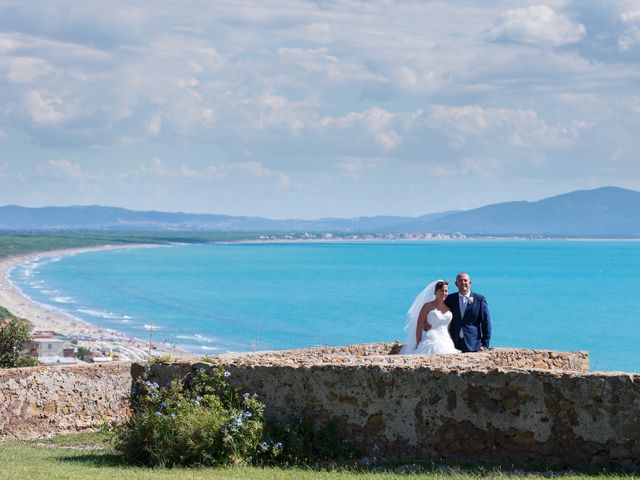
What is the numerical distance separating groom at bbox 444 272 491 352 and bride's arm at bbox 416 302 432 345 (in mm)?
329

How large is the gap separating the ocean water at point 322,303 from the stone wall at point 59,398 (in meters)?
34.4

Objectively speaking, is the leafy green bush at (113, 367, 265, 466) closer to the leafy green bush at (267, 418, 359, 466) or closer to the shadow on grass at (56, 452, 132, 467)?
the shadow on grass at (56, 452, 132, 467)

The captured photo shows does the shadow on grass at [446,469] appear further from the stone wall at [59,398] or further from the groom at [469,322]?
the groom at [469,322]

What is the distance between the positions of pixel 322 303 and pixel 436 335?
340ft

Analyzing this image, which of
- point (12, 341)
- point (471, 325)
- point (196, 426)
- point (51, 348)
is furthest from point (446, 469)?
point (51, 348)

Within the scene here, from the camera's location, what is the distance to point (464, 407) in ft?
34.1

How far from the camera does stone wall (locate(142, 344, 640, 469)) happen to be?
9.91m

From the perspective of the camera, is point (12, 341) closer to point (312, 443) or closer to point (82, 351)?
point (312, 443)

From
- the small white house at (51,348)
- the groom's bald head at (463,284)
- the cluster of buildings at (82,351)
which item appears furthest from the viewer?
the small white house at (51,348)

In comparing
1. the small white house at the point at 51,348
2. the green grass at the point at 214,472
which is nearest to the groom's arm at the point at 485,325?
the green grass at the point at 214,472

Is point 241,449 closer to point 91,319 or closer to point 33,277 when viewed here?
point 91,319

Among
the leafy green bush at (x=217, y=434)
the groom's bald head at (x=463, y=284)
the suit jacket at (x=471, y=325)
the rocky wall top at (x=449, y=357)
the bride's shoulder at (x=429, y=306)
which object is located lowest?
the leafy green bush at (x=217, y=434)

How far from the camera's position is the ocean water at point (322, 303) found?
83750 millimetres

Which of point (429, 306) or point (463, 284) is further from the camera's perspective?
point (429, 306)
